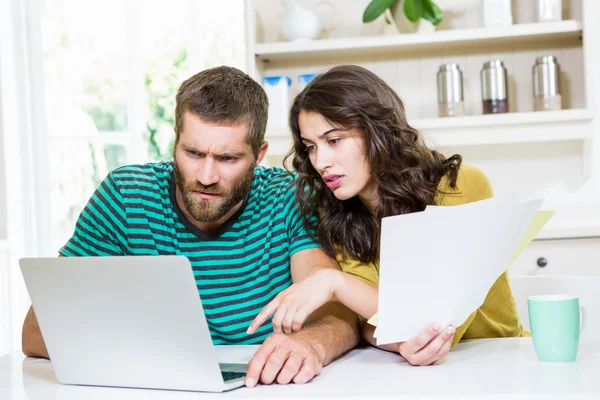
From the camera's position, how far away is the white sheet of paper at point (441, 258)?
89 cm

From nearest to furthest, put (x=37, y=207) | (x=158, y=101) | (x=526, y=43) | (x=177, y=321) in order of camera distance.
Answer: (x=177, y=321)
(x=37, y=207)
(x=526, y=43)
(x=158, y=101)

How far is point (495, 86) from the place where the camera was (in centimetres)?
291

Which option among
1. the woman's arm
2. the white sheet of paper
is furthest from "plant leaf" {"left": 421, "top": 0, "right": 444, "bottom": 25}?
the white sheet of paper

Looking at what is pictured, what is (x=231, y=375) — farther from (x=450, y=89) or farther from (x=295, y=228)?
(x=450, y=89)

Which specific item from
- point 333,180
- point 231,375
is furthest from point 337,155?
point 231,375

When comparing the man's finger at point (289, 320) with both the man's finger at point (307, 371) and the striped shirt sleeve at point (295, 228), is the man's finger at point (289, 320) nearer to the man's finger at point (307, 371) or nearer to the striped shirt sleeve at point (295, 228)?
the man's finger at point (307, 371)

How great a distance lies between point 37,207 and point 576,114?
203 centimetres

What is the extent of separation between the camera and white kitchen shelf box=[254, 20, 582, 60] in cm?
286

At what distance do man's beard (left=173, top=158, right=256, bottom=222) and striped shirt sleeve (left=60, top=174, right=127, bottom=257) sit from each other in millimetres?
145

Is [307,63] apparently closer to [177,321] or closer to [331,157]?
[331,157]

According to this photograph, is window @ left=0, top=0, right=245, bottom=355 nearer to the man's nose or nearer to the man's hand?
the man's nose

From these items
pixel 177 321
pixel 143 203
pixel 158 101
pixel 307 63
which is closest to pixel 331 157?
pixel 143 203

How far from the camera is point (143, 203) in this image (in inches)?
60.6

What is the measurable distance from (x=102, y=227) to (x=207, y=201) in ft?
0.77
